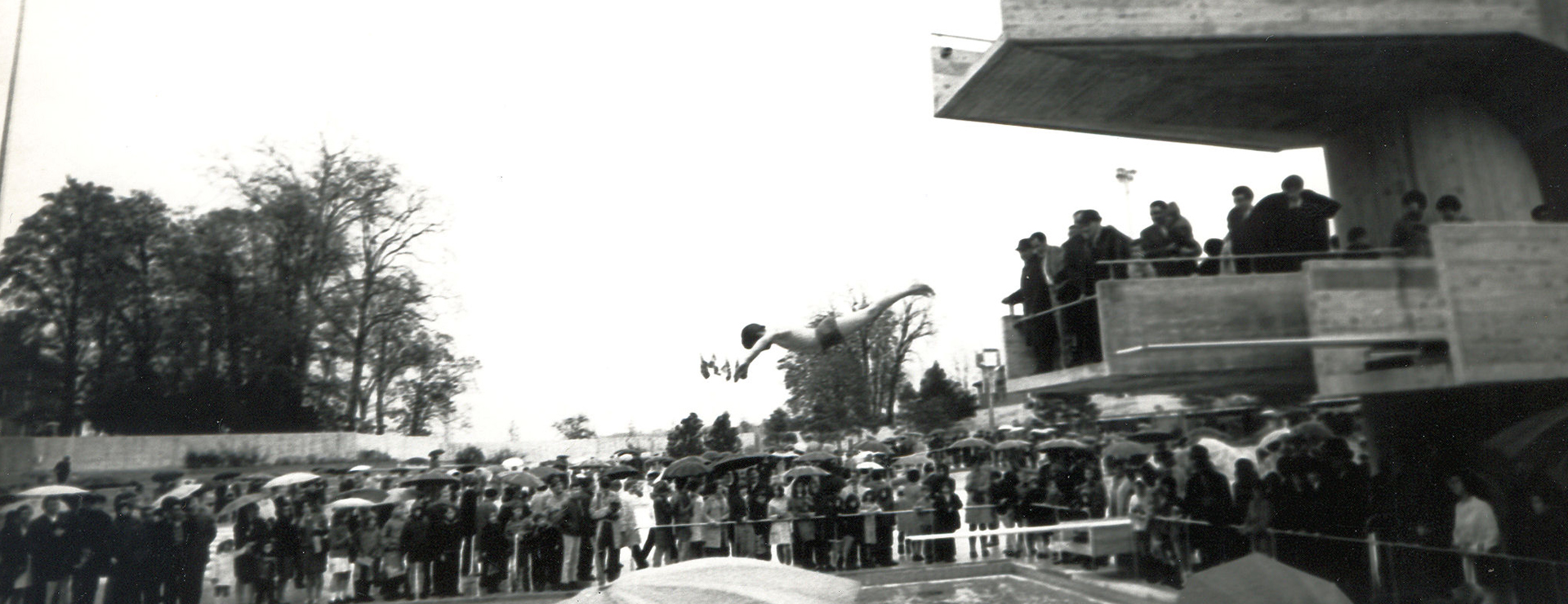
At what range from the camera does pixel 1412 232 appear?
9.74 m

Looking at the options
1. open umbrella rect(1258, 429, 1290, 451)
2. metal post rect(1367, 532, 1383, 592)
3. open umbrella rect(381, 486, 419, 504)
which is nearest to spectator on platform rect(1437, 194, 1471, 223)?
metal post rect(1367, 532, 1383, 592)

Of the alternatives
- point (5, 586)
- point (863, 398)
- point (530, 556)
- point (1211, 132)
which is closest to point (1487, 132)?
point (1211, 132)

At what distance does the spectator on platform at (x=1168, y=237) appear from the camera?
11258 millimetres

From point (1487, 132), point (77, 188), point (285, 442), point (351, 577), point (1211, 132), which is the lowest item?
point (351, 577)

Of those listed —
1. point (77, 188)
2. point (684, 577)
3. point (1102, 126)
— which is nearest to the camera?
point (684, 577)

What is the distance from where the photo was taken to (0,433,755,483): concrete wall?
22.7 metres

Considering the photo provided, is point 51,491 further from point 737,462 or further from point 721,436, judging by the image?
point 721,436

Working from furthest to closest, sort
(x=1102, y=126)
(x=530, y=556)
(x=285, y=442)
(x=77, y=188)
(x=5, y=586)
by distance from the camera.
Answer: (x=285, y=442) → (x=77, y=188) → (x=530, y=556) → (x=1102, y=126) → (x=5, y=586)

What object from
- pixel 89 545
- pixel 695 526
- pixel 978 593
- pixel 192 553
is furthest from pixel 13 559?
pixel 978 593

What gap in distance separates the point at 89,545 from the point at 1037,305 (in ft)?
40.9

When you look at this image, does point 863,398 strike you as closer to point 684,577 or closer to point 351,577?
point 351,577

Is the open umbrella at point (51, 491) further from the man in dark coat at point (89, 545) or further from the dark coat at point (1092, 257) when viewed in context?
the dark coat at point (1092, 257)

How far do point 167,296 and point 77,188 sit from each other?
4.68 metres

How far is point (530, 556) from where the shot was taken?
15.1 m
